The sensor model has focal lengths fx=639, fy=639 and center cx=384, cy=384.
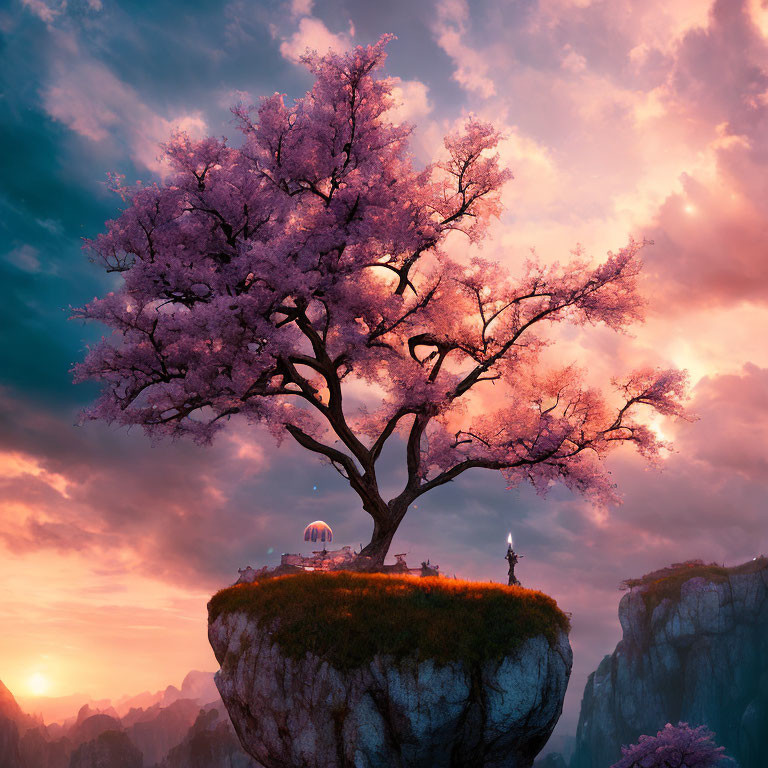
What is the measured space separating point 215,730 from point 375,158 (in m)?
84.7

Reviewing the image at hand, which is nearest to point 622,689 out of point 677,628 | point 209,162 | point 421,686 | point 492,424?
point 677,628

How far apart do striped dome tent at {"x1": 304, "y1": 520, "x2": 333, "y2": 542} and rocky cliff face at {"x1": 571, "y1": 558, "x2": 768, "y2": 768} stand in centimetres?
4842

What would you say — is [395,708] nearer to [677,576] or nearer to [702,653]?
[677,576]

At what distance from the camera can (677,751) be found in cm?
1947

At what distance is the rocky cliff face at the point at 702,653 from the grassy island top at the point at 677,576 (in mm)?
89

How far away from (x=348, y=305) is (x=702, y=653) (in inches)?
2307

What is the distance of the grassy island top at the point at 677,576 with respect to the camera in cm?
5762

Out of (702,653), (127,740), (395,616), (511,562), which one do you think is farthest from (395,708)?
(127,740)

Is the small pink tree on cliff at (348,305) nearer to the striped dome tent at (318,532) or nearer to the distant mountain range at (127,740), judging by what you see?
the striped dome tent at (318,532)

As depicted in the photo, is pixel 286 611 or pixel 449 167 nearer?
pixel 286 611

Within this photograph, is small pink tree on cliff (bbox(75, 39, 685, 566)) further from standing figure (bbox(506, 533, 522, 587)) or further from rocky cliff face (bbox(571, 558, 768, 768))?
rocky cliff face (bbox(571, 558, 768, 768))

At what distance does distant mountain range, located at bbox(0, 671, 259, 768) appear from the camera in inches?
3199

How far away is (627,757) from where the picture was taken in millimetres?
20453

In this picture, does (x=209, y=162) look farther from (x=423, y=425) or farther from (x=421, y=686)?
(x=421, y=686)
